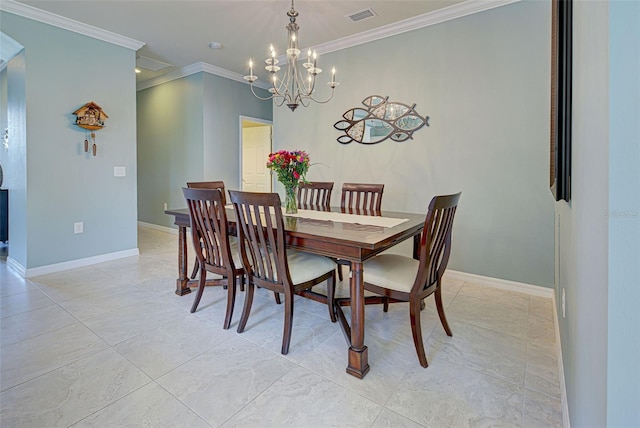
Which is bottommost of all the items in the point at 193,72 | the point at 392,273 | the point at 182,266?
the point at 182,266

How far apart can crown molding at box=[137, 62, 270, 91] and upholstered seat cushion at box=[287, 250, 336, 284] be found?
154 inches

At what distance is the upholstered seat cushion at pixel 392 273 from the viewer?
188 cm

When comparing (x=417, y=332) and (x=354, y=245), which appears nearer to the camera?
(x=354, y=245)

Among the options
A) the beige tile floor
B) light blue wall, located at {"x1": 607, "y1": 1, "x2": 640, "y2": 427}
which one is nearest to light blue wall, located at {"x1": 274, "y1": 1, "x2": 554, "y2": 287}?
the beige tile floor

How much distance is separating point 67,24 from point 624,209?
15.5 feet

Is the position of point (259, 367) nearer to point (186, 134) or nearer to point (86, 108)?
point (86, 108)

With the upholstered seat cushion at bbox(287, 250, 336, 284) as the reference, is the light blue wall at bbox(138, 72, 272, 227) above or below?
above

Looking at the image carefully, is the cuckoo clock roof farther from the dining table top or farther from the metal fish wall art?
the metal fish wall art

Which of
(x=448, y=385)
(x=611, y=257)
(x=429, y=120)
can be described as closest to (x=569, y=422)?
(x=448, y=385)

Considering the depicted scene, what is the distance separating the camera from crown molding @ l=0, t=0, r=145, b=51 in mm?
3071

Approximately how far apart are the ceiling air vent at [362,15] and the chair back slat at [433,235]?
2.31m

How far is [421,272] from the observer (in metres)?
1.78

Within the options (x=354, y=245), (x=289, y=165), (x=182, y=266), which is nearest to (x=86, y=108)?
(x=182, y=266)

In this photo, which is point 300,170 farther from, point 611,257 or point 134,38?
point 134,38
